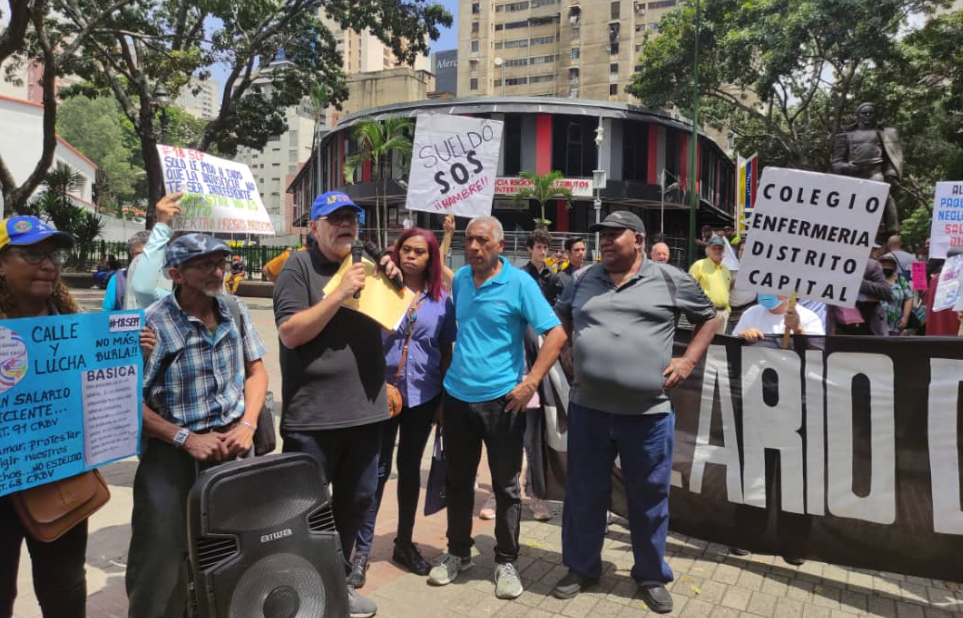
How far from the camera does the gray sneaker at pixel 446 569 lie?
386 centimetres

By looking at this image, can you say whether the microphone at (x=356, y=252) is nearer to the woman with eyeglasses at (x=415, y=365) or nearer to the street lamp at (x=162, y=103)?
the woman with eyeglasses at (x=415, y=365)

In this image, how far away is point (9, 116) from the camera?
42.7 m

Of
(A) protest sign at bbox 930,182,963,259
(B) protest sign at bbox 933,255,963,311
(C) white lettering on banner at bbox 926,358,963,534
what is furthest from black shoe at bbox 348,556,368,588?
Answer: (A) protest sign at bbox 930,182,963,259

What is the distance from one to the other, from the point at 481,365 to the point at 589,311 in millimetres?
649

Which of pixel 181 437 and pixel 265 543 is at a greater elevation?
pixel 181 437

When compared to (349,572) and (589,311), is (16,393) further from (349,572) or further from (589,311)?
(589,311)

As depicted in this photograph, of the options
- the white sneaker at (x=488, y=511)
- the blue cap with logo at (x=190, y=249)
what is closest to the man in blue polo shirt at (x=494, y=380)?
the white sneaker at (x=488, y=511)

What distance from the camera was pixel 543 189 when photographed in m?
33.2

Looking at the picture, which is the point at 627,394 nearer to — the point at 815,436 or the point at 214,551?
the point at 815,436

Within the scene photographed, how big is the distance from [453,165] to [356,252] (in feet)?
8.32

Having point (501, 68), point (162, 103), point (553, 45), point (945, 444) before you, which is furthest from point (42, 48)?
point (501, 68)

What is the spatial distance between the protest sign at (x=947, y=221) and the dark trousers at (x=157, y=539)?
735cm

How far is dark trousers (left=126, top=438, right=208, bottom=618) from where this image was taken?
8.79 ft

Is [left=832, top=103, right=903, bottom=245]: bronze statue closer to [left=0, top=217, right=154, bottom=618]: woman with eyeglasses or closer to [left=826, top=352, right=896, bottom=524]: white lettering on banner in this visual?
[left=826, top=352, right=896, bottom=524]: white lettering on banner
